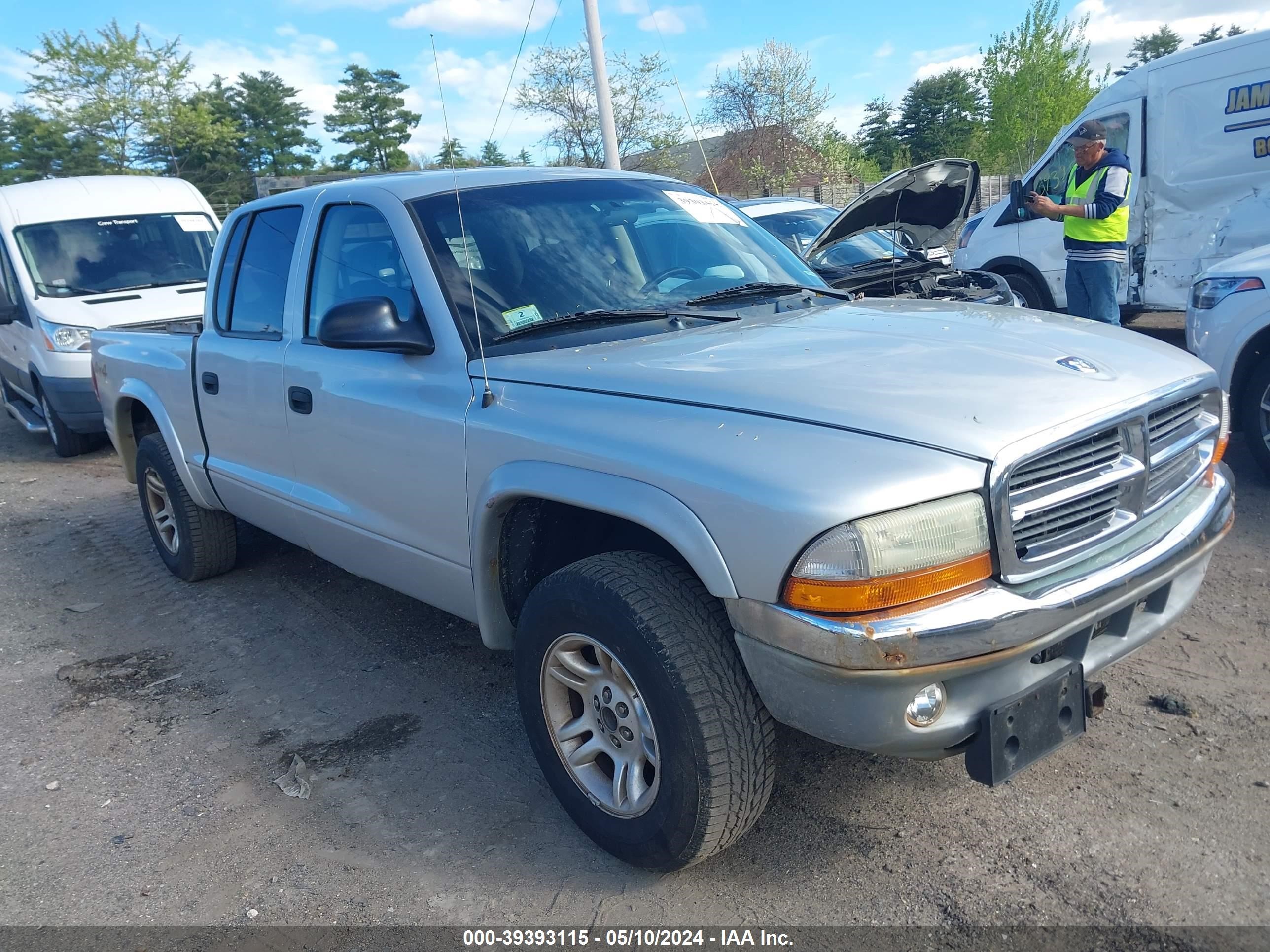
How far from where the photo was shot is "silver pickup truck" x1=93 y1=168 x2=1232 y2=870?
6.99 ft

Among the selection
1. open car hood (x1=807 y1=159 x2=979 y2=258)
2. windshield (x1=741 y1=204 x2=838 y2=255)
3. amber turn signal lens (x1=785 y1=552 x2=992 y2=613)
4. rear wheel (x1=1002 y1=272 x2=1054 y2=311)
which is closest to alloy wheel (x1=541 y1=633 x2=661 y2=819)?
amber turn signal lens (x1=785 y1=552 x2=992 y2=613)

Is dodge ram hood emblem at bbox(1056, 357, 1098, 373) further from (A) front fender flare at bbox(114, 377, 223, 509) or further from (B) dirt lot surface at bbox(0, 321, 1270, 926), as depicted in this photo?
(A) front fender flare at bbox(114, 377, 223, 509)

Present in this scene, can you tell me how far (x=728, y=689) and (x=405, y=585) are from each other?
1.57m

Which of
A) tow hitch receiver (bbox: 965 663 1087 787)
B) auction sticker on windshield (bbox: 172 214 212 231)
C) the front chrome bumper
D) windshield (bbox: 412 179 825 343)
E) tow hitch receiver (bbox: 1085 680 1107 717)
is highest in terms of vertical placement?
auction sticker on windshield (bbox: 172 214 212 231)

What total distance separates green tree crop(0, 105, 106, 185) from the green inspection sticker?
3357 cm

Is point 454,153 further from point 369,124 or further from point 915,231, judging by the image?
point 369,124

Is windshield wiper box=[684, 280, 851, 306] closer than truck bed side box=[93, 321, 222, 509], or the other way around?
windshield wiper box=[684, 280, 851, 306]

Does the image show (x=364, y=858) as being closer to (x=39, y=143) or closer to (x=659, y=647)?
(x=659, y=647)

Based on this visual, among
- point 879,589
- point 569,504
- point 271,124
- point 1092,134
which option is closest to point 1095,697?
Result: point 879,589

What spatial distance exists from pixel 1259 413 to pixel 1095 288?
2.18m

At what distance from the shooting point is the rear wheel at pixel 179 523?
5.08 m

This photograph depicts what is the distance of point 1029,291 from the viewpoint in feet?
31.5

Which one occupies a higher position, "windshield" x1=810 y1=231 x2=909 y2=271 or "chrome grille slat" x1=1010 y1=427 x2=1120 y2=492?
"chrome grille slat" x1=1010 y1=427 x2=1120 y2=492

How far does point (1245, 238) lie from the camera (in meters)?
7.54
